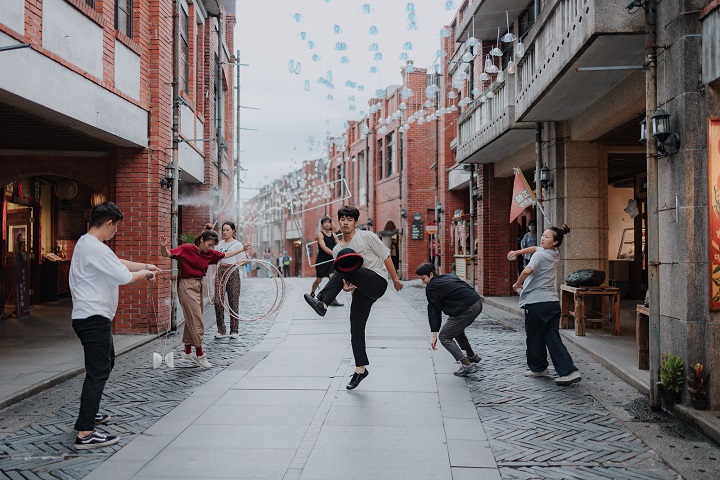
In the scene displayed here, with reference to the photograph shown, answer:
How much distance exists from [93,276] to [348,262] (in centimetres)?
253

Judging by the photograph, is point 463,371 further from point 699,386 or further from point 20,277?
point 20,277

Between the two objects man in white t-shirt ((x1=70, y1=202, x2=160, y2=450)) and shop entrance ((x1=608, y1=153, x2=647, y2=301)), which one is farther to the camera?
shop entrance ((x1=608, y1=153, x2=647, y2=301))

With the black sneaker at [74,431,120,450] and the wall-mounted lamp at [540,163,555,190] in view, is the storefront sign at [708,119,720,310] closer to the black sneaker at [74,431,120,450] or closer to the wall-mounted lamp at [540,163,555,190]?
the black sneaker at [74,431,120,450]

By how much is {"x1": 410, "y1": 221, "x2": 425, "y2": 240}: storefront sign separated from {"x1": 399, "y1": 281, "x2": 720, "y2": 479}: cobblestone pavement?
22345 millimetres

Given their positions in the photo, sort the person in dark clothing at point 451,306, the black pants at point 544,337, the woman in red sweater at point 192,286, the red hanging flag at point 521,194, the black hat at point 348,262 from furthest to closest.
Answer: the red hanging flag at point 521,194 < the woman in red sweater at point 192,286 < the person in dark clothing at point 451,306 < the black pants at point 544,337 < the black hat at point 348,262

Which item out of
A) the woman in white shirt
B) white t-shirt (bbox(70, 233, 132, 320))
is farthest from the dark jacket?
the woman in white shirt

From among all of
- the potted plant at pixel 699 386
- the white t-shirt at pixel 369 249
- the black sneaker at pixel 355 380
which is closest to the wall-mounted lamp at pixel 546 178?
the white t-shirt at pixel 369 249

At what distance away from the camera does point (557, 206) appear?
13031 mm

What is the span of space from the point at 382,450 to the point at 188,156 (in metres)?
12.0

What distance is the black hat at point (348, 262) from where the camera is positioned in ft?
22.9

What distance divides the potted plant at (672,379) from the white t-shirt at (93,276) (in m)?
4.79

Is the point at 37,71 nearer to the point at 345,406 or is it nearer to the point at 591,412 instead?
the point at 345,406

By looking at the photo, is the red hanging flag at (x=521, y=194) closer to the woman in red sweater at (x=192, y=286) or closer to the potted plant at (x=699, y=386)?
the woman in red sweater at (x=192, y=286)

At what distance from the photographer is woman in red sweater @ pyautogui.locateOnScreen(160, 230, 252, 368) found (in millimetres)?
8617
